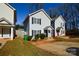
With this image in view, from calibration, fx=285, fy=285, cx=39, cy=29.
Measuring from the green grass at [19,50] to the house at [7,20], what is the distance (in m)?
0.16

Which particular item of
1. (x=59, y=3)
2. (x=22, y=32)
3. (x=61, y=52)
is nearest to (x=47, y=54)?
(x=61, y=52)

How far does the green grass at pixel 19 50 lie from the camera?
5.71 metres

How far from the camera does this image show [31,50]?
225 inches

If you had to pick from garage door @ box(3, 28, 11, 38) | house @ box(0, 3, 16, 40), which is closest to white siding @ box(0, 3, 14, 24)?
house @ box(0, 3, 16, 40)

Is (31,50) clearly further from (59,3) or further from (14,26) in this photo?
(59,3)

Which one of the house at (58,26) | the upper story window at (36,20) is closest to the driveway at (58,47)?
the house at (58,26)

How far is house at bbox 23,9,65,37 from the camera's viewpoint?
19.1ft

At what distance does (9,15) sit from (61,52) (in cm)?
130

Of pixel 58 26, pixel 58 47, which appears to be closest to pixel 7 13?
pixel 58 26

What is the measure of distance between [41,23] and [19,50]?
0.73 m

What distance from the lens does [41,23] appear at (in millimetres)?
5910

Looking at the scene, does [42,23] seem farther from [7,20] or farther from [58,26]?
[7,20]

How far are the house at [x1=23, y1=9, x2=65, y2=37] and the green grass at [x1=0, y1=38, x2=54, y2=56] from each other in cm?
27

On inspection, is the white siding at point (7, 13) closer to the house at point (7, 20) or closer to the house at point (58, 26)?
the house at point (7, 20)
